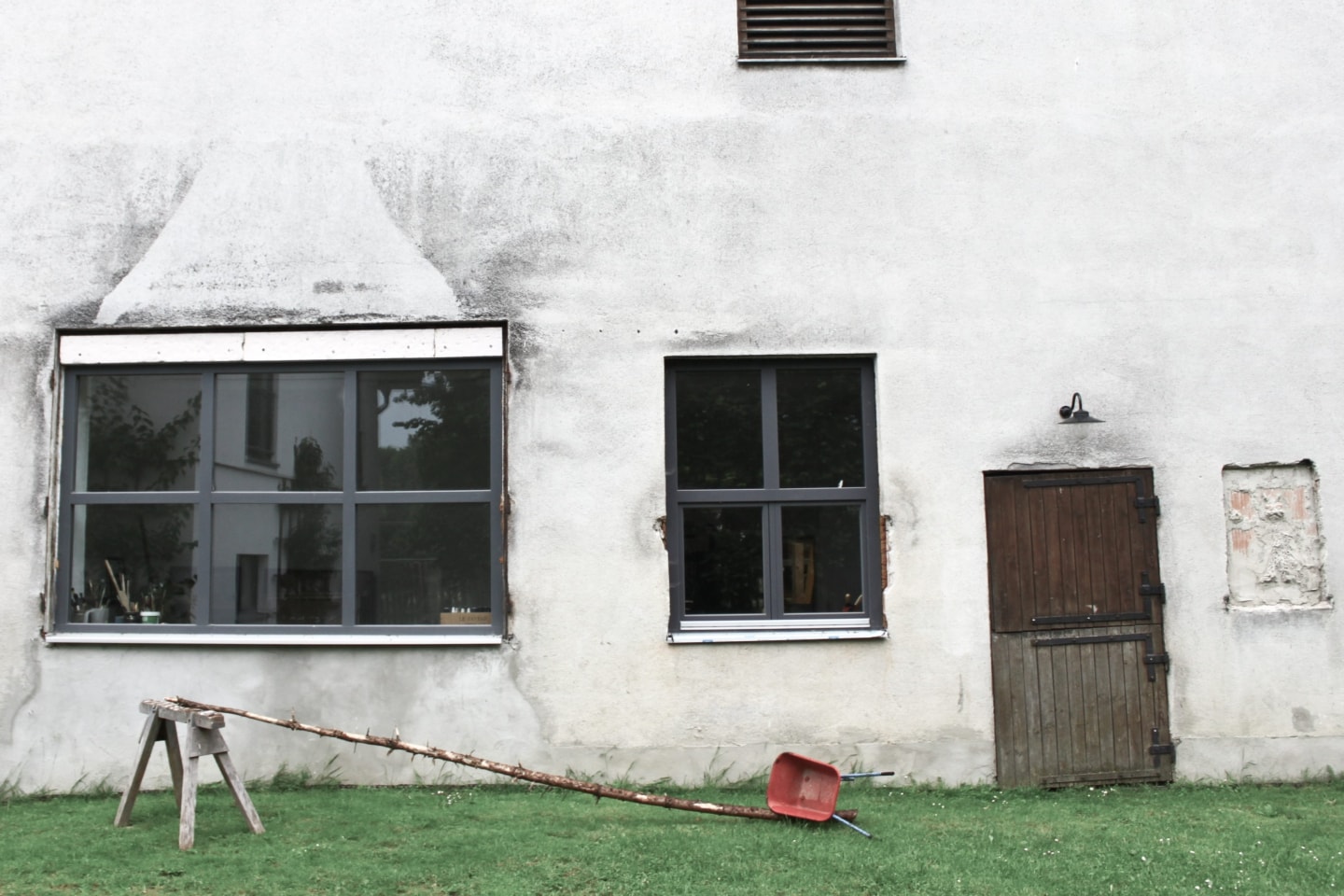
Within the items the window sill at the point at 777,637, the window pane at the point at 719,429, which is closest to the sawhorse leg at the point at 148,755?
the window sill at the point at 777,637

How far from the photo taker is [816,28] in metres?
7.78

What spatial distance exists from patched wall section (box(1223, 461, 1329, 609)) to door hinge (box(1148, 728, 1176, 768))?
93 centimetres

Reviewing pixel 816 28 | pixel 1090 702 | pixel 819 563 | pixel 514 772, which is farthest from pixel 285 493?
pixel 1090 702

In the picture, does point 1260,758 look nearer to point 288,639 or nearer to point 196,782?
point 288,639

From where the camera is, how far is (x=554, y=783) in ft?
19.5

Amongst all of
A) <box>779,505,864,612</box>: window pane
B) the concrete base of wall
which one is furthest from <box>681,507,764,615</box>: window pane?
the concrete base of wall

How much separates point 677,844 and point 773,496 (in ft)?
8.06

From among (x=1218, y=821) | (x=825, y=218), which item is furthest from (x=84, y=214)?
(x=1218, y=821)

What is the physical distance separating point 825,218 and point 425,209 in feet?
8.15

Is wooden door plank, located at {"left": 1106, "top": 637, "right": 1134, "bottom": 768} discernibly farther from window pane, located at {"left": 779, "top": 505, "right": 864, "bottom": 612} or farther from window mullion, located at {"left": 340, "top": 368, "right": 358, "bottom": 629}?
window mullion, located at {"left": 340, "top": 368, "right": 358, "bottom": 629}

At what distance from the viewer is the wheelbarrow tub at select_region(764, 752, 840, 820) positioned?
6.20 meters

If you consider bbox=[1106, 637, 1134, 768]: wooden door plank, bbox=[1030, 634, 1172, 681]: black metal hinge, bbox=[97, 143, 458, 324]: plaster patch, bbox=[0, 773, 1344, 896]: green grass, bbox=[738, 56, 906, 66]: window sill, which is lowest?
bbox=[0, 773, 1344, 896]: green grass

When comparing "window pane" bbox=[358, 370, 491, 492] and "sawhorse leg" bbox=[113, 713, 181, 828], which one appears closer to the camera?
"sawhorse leg" bbox=[113, 713, 181, 828]

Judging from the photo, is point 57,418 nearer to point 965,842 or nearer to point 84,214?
point 84,214
